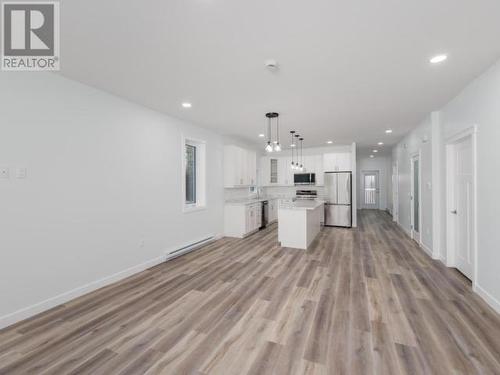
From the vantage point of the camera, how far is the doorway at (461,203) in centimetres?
319

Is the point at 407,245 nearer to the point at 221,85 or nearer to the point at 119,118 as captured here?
the point at 221,85

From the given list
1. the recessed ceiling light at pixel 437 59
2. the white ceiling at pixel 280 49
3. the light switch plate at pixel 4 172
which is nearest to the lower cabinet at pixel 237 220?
the white ceiling at pixel 280 49

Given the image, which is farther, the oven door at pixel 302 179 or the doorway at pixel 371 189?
the doorway at pixel 371 189

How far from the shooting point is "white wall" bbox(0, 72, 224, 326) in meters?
2.40

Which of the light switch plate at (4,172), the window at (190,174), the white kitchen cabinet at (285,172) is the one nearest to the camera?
the light switch plate at (4,172)

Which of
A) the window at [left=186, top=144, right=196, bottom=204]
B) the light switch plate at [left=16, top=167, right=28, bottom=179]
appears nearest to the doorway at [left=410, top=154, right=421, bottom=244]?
the window at [left=186, top=144, right=196, bottom=204]

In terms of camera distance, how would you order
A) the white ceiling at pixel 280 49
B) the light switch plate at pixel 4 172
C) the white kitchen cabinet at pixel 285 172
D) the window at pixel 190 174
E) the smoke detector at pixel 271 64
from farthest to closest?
the white kitchen cabinet at pixel 285 172, the window at pixel 190 174, the smoke detector at pixel 271 64, the light switch plate at pixel 4 172, the white ceiling at pixel 280 49

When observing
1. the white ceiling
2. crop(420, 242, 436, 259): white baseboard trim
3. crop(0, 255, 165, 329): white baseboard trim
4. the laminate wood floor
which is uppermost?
the white ceiling

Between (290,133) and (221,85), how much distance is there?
3.17 meters

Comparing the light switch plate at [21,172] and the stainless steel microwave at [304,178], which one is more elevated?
the stainless steel microwave at [304,178]

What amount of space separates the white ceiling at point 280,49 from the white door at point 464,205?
928 millimetres

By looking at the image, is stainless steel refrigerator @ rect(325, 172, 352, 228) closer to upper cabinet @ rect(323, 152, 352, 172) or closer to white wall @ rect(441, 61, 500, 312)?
upper cabinet @ rect(323, 152, 352, 172)

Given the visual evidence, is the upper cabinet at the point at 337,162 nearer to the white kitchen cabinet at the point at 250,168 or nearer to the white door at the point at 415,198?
the white door at the point at 415,198

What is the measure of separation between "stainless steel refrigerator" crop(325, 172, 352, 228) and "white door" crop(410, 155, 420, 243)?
1.75 metres
